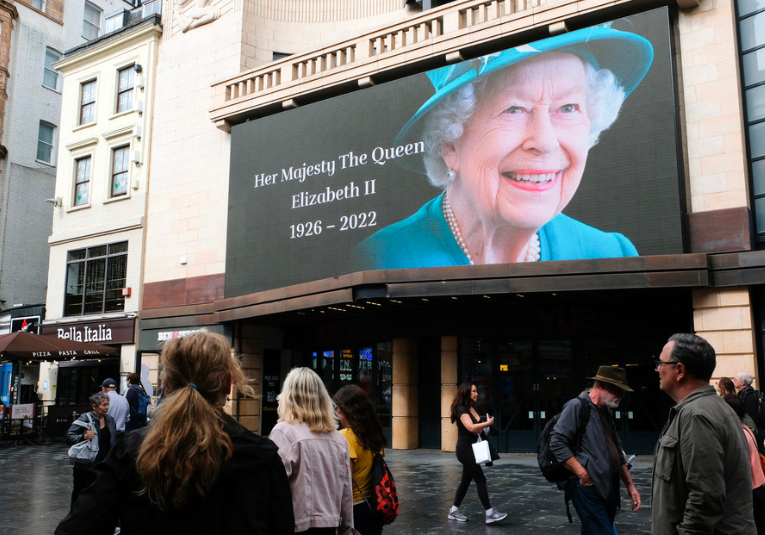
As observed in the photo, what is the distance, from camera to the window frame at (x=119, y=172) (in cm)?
2612

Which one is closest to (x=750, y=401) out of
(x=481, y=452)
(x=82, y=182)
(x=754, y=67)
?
(x=481, y=452)

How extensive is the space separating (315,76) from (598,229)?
976 cm

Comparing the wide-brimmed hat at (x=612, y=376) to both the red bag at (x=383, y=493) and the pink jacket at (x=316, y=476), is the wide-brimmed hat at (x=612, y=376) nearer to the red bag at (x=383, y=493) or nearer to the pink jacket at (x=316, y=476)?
the red bag at (x=383, y=493)

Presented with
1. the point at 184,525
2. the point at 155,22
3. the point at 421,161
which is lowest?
the point at 184,525

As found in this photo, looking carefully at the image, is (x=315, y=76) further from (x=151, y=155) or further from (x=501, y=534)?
(x=501, y=534)

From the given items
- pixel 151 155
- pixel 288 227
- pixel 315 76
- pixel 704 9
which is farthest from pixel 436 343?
pixel 151 155

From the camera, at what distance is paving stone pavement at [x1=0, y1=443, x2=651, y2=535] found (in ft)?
28.9

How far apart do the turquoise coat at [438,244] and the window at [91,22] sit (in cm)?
2692

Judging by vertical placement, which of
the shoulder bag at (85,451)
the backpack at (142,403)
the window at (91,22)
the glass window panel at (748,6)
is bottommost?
the shoulder bag at (85,451)

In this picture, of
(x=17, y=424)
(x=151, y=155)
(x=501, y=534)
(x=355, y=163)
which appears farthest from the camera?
(x=151, y=155)

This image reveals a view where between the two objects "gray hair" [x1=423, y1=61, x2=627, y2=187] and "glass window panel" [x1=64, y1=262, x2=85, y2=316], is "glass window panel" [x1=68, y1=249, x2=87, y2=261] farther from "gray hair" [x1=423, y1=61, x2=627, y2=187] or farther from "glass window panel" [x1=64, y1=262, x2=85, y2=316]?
"gray hair" [x1=423, y1=61, x2=627, y2=187]

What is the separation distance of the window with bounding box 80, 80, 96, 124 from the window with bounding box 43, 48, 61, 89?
8.20m

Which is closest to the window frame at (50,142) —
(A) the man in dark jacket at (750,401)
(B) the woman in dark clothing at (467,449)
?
(B) the woman in dark clothing at (467,449)

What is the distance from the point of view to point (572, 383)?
57.7ft
